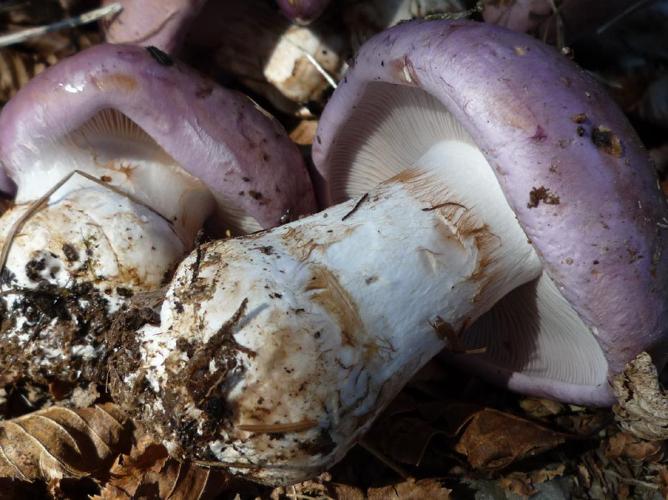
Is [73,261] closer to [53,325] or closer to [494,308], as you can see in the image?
[53,325]

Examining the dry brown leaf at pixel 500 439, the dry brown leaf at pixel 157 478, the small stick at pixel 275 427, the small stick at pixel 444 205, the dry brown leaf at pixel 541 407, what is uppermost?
the small stick at pixel 444 205

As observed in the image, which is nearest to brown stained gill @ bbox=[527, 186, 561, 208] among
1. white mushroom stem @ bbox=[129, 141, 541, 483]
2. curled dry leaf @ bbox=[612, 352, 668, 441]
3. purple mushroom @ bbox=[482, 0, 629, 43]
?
white mushroom stem @ bbox=[129, 141, 541, 483]

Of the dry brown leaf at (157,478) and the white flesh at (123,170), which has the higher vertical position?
the white flesh at (123,170)

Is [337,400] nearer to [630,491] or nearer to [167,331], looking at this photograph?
[167,331]

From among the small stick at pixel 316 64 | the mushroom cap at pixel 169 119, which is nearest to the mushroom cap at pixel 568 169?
the mushroom cap at pixel 169 119

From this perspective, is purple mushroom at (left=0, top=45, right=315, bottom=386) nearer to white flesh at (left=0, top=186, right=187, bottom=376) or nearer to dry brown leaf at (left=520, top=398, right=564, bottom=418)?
white flesh at (left=0, top=186, right=187, bottom=376)

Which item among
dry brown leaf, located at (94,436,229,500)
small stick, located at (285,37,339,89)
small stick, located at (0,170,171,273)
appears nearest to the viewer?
small stick, located at (0,170,171,273)

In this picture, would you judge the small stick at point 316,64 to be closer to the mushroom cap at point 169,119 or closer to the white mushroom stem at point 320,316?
the mushroom cap at point 169,119
